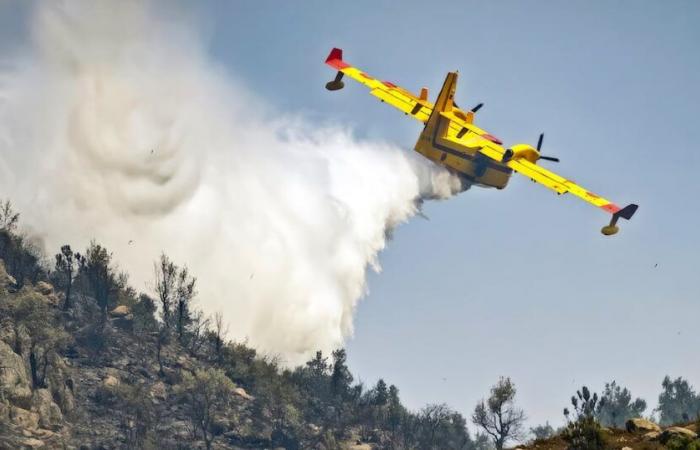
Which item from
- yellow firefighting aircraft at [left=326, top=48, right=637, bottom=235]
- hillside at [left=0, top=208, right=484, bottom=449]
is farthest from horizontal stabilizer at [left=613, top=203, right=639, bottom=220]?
hillside at [left=0, top=208, right=484, bottom=449]

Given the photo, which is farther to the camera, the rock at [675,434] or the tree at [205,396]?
the tree at [205,396]

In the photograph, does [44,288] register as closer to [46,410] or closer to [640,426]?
[46,410]

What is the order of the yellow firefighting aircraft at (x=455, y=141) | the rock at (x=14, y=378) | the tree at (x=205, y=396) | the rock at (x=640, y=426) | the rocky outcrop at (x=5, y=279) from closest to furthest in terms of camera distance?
the rock at (x=640, y=426), the yellow firefighting aircraft at (x=455, y=141), the rock at (x=14, y=378), the tree at (x=205, y=396), the rocky outcrop at (x=5, y=279)

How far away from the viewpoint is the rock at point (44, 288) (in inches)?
5271

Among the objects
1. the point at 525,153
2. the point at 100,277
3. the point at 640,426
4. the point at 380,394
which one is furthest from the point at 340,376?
the point at 640,426

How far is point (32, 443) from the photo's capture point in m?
104

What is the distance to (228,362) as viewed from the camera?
446 feet

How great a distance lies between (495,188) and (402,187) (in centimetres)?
2373

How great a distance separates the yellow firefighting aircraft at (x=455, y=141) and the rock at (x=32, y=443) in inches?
1840

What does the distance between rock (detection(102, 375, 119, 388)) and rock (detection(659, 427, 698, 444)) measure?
89855mm

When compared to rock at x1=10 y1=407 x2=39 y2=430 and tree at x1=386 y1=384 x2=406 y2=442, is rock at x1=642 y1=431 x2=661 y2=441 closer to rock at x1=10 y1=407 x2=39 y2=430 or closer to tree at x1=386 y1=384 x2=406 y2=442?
rock at x1=10 y1=407 x2=39 y2=430

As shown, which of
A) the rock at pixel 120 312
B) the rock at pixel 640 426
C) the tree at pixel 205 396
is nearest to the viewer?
the rock at pixel 640 426

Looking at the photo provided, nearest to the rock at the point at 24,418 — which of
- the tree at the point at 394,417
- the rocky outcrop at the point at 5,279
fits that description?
the rocky outcrop at the point at 5,279

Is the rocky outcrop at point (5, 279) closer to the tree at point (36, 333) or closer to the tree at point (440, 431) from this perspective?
the tree at point (36, 333)
